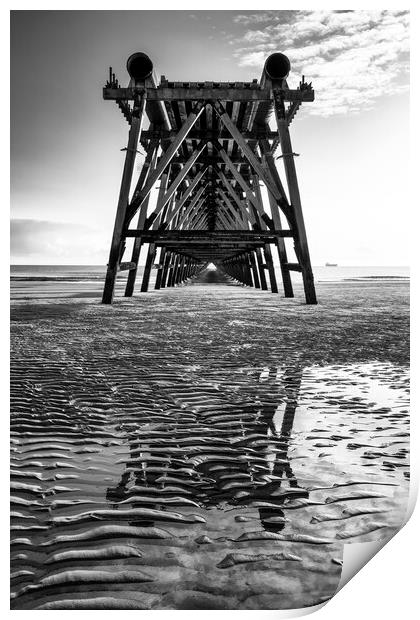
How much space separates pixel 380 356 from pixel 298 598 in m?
2.37

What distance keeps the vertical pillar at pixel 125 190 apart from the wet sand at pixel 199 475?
3451mm

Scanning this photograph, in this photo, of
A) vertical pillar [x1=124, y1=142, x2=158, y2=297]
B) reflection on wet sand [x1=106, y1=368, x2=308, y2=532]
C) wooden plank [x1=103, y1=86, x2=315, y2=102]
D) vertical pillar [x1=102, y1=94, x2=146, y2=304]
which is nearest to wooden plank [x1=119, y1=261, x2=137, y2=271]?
vertical pillar [x1=102, y1=94, x2=146, y2=304]

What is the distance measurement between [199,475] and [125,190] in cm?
546

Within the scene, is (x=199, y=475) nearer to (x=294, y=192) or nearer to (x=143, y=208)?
(x=294, y=192)

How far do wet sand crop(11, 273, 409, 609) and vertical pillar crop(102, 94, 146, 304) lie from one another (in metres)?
3.45

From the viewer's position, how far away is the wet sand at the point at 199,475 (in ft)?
2.94

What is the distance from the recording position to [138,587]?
870 mm

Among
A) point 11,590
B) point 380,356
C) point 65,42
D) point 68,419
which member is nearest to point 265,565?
point 11,590

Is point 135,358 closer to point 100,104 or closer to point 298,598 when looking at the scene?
point 298,598

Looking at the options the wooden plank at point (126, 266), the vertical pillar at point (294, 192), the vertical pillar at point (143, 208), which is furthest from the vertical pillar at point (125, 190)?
the vertical pillar at point (294, 192)

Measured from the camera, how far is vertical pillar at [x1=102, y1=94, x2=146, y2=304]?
20.3ft

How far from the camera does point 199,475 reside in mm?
1305

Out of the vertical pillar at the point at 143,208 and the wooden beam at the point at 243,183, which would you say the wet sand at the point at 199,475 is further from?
the vertical pillar at the point at 143,208

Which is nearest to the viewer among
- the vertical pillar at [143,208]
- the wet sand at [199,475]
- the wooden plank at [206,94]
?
Answer: the wet sand at [199,475]
